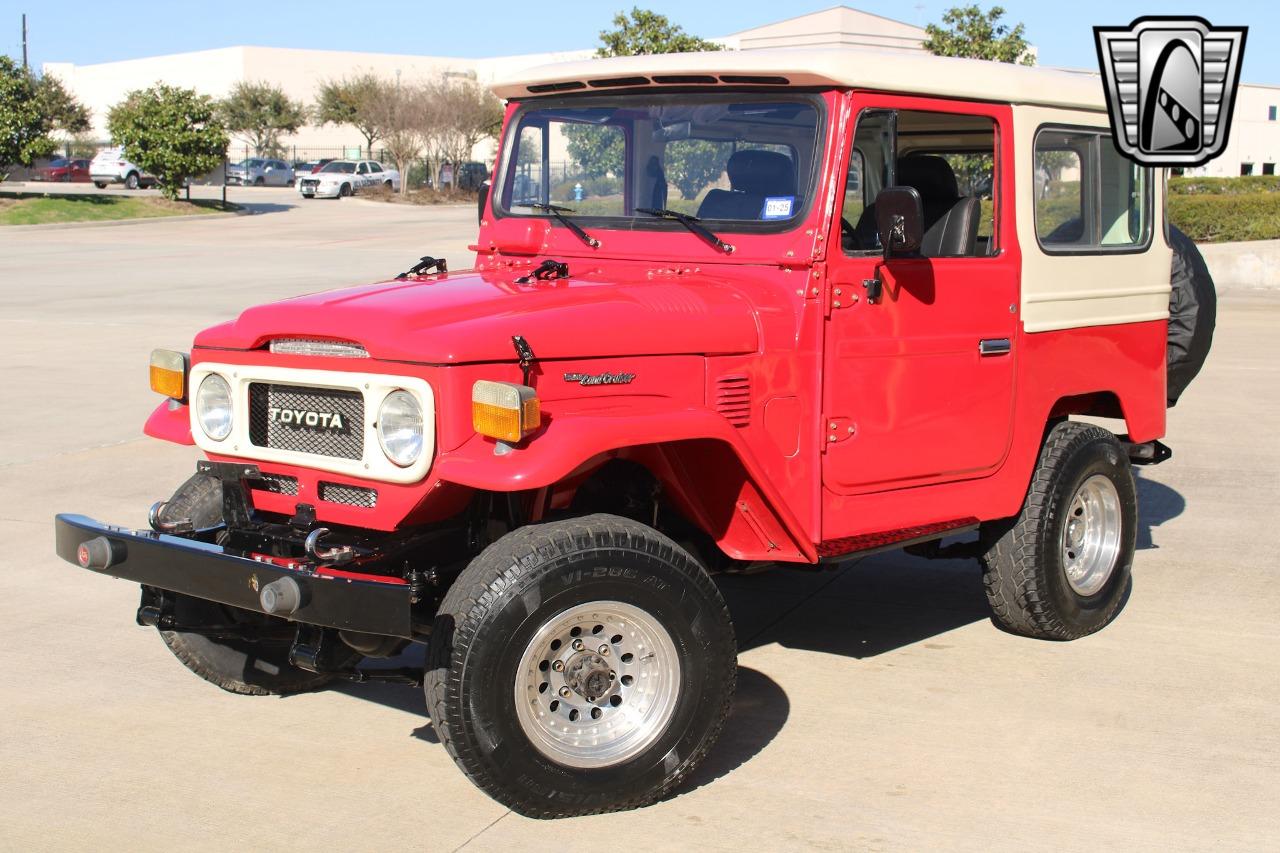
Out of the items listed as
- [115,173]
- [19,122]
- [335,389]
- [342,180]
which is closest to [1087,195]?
[335,389]

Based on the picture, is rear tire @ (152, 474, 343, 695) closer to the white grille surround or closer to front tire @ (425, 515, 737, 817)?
the white grille surround

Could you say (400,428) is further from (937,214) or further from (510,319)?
(937,214)

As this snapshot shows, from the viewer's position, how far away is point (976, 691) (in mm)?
5414

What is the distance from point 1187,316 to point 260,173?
197 ft

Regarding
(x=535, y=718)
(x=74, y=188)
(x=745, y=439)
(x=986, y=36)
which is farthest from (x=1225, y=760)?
(x=74, y=188)

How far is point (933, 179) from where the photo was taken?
233 inches

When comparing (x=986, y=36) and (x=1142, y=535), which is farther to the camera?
(x=986, y=36)

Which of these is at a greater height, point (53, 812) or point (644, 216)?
point (644, 216)

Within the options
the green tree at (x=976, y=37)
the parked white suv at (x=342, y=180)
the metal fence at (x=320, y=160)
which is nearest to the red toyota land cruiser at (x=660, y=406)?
the green tree at (x=976, y=37)

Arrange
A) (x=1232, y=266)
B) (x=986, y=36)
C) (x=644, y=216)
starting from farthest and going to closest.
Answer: (x=986, y=36) < (x=1232, y=266) < (x=644, y=216)

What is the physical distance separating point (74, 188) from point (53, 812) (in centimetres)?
5220

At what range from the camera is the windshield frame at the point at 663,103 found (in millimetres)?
4902

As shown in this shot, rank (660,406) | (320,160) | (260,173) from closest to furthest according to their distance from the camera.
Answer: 1. (660,406)
2. (260,173)
3. (320,160)

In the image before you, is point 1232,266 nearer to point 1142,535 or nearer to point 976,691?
point 1142,535
